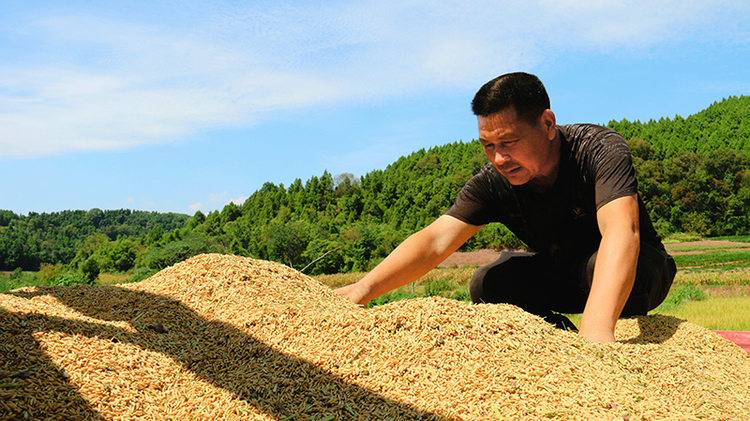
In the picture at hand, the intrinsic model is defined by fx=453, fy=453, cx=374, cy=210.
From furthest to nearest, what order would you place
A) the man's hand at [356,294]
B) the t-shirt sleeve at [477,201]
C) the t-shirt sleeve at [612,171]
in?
the t-shirt sleeve at [477,201] < the man's hand at [356,294] < the t-shirt sleeve at [612,171]

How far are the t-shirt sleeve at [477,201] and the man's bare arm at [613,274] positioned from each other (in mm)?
1001

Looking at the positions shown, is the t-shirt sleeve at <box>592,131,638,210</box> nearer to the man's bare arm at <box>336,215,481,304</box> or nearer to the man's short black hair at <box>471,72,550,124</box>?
the man's short black hair at <box>471,72,550,124</box>

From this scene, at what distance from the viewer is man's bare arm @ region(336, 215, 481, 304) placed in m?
3.24

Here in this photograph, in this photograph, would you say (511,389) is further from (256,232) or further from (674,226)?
(674,226)

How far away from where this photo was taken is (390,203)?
71438mm

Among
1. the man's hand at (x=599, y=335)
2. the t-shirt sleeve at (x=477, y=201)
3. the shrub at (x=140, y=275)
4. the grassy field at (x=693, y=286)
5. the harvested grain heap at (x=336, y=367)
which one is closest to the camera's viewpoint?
the harvested grain heap at (x=336, y=367)

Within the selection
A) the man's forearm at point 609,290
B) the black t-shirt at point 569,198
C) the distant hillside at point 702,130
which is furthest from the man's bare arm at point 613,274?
the distant hillside at point 702,130

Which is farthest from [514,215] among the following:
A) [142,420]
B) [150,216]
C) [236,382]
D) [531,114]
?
[150,216]

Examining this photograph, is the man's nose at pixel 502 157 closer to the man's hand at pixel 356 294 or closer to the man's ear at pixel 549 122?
the man's ear at pixel 549 122

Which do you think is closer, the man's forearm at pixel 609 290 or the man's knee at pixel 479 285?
the man's forearm at pixel 609 290

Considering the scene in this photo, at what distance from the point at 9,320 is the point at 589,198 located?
340 cm

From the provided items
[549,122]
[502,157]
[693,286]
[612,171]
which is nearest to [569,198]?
[612,171]

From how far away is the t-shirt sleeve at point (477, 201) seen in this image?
3.39 metres

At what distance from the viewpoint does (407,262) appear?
3.26 m
